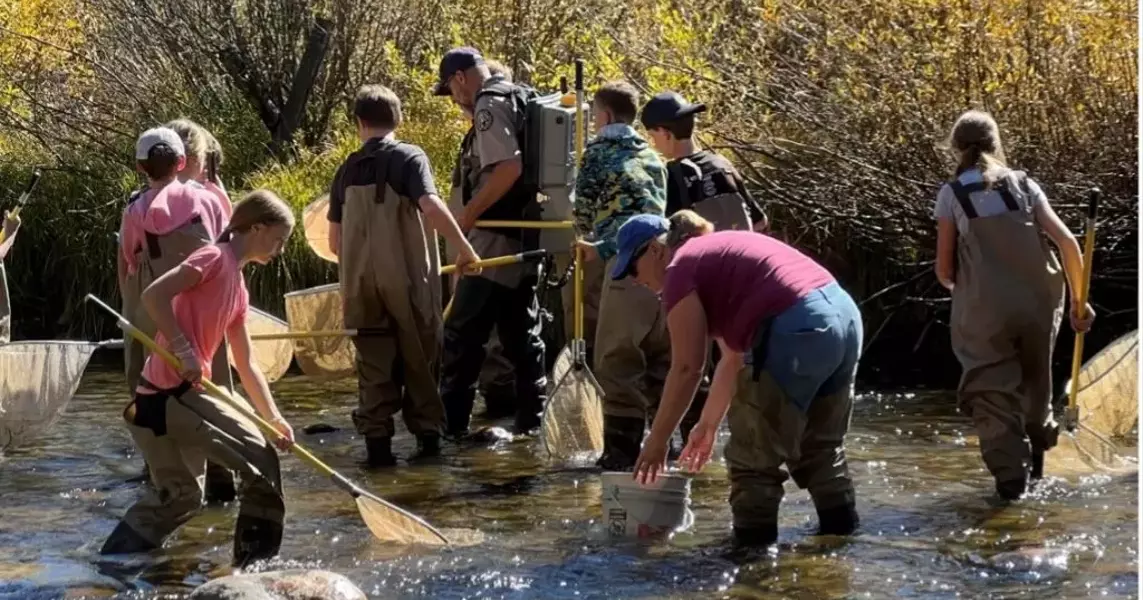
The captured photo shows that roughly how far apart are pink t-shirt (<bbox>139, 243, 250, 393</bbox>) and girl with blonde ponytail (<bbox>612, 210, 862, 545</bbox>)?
1.33 metres

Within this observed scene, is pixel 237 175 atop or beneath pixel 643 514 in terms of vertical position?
atop

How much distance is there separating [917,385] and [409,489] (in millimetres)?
4400

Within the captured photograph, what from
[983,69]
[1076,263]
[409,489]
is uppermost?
[983,69]

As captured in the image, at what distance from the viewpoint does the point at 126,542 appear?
6828 mm

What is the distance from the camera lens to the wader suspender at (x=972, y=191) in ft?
24.5

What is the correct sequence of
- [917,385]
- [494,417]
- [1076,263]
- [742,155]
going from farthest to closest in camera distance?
[742,155], [917,385], [494,417], [1076,263]

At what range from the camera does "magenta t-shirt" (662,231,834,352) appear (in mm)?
6273

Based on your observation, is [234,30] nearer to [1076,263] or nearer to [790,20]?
[790,20]

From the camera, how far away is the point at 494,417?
10.6 metres

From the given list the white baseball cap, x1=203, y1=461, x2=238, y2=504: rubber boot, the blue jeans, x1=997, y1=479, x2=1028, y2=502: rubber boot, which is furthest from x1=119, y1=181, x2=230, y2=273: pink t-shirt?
x1=997, y1=479, x2=1028, y2=502: rubber boot

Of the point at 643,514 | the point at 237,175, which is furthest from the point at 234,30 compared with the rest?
the point at 643,514

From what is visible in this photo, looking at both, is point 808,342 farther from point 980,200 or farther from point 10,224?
point 10,224

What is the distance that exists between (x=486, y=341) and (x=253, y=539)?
3.27m

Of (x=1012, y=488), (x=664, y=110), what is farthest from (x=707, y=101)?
(x=1012, y=488)
